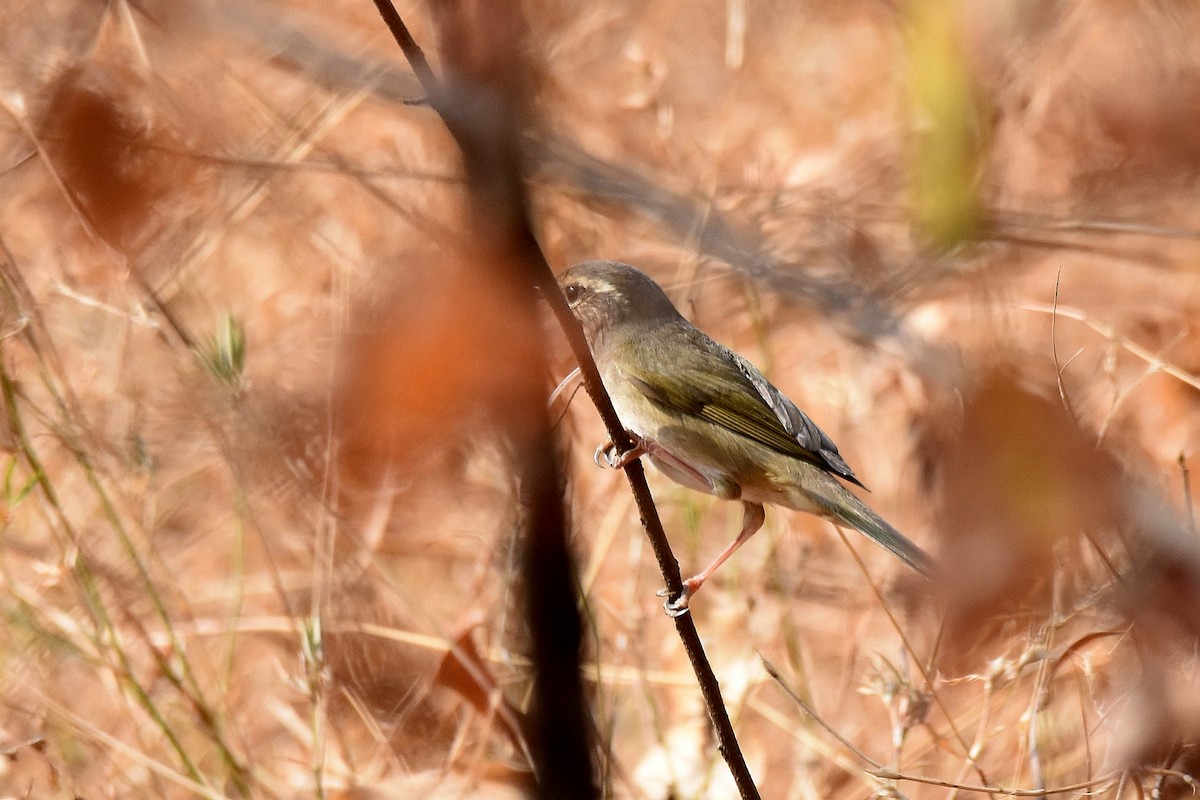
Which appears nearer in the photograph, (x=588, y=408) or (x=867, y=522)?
(x=867, y=522)

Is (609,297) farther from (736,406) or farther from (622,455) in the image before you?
(622,455)

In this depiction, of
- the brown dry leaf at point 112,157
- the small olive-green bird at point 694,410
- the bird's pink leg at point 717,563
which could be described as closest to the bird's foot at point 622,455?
the small olive-green bird at point 694,410

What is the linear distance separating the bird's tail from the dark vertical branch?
59.8 inches

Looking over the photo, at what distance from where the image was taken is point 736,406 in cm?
364

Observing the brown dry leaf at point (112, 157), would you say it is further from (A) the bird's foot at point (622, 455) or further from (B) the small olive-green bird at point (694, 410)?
(B) the small olive-green bird at point (694, 410)

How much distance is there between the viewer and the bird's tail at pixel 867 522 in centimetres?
298

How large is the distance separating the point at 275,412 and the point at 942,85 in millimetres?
1474

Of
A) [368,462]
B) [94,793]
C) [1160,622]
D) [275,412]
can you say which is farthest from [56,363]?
[1160,622]

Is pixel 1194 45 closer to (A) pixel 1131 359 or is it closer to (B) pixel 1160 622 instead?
(A) pixel 1131 359

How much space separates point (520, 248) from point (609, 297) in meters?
2.33

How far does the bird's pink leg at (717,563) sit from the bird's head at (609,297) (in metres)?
0.64

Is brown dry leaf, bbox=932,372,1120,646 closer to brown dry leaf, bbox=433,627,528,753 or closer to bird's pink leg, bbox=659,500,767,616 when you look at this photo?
bird's pink leg, bbox=659,500,767,616

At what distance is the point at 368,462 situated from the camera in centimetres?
210

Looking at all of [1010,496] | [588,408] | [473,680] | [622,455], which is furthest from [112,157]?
[588,408]
